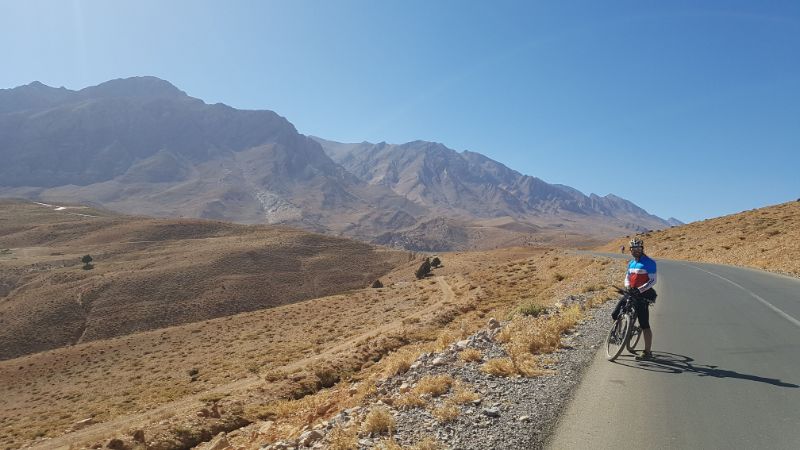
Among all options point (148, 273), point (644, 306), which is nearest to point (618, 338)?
point (644, 306)

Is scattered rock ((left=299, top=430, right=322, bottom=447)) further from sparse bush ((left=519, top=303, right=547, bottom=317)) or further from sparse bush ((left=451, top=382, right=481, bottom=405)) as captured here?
sparse bush ((left=519, top=303, right=547, bottom=317))

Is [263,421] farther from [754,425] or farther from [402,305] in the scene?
[402,305]

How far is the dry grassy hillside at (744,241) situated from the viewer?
30906mm

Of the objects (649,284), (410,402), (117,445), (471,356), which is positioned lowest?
(117,445)

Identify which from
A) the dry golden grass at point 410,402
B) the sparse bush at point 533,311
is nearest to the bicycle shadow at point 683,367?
the dry golden grass at point 410,402

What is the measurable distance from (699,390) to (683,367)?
1.44 meters

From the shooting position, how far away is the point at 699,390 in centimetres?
766

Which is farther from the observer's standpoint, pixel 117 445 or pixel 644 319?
pixel 117 445

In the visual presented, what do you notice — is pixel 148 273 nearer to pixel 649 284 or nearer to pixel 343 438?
pixel 343 438

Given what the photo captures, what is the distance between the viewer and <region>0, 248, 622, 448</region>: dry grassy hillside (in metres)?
16.0

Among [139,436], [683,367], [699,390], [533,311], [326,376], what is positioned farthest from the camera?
[326,376]

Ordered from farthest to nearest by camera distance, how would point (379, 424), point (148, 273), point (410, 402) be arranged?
1. point (148, 273)
2. point (410, 402)
3. point (379, 424)

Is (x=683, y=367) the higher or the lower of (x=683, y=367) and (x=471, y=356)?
the higher

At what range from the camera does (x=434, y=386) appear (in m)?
8.34
